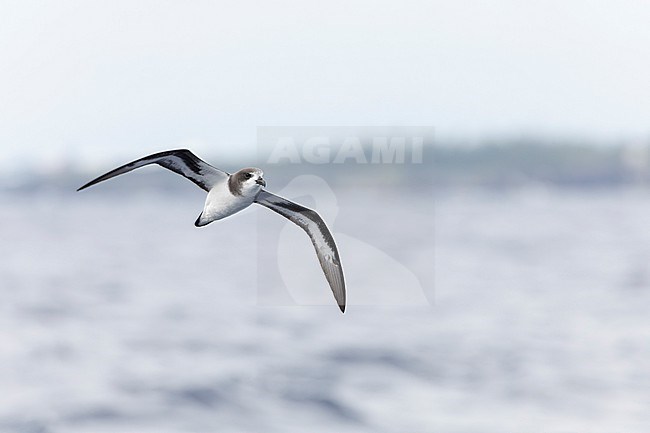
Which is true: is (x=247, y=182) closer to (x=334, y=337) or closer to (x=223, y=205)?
(x=223, y=205)

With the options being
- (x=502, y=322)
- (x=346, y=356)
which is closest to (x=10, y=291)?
(x=346, y=356)

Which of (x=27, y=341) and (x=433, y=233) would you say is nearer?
(x=27, y=341)

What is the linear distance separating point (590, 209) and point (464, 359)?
103 meters

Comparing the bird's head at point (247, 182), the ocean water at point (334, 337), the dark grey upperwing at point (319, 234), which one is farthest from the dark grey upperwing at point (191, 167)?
the ocean water at point (334, 337)

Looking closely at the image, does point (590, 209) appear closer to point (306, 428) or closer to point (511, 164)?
point (511, 164)

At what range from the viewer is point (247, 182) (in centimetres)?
766

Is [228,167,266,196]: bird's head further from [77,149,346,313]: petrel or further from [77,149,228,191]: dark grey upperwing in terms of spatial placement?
[77,149,228,191]: dark grey upperwing

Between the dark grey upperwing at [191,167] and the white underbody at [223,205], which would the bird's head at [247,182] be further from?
the dark grey upperwing at [191,167]

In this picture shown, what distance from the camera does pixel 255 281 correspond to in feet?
229

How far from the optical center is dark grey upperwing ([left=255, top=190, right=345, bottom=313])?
29.7 feet

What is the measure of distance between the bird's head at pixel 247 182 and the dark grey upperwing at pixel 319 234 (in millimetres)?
831

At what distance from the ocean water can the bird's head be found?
23.5m

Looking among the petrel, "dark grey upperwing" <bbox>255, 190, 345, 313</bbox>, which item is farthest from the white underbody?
"dark grey upperwing" <bbox>255, 190, 345, 313</bbox>

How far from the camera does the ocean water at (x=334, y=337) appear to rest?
33.4 m
